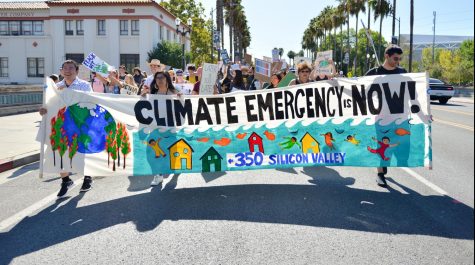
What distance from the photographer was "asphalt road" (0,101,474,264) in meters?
4.28

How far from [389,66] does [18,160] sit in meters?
7.03

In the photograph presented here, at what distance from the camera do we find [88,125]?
21.7ft

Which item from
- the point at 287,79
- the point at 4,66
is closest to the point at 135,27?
the point at 4,66

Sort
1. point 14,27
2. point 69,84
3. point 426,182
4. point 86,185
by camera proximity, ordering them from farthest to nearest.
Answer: point 14,27, point 426,182, point 86,185, point 69,84

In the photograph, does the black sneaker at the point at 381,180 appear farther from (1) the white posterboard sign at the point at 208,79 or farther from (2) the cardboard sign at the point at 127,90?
(2) the cardboard sign at the point at 127,90

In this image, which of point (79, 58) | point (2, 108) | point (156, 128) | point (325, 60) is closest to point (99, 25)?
point (79, 58)

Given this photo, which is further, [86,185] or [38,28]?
[38,28]

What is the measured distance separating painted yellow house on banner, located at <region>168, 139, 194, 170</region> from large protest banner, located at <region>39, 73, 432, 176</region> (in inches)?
0.6

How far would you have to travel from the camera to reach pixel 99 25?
154ft

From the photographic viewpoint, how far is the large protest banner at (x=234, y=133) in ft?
21.6

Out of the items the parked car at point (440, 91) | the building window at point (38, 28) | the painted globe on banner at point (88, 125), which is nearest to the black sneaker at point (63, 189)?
the painted globe on banner at point (88, 125)

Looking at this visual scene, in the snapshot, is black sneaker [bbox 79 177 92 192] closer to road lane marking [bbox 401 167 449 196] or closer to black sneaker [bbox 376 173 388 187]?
black sneaker [bbox 376 173 388 187]

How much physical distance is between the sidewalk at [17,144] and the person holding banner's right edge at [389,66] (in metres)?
6.68

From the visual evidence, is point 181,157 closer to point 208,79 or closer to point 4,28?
point 208,79
